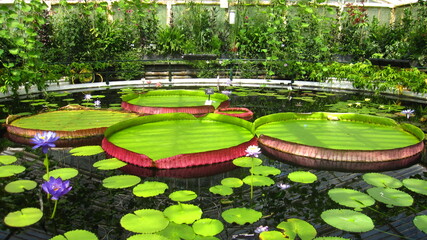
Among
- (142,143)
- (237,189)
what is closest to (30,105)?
(142,143)

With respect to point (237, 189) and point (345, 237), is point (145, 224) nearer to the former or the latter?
point (237, 189)

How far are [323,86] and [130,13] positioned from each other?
8045 mm

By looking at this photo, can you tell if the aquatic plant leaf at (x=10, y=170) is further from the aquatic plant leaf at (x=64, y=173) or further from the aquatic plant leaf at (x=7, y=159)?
the aquatic plant leaf at (x=64, y=173)

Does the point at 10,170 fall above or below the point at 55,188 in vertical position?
below

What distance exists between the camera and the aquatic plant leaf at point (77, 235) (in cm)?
179

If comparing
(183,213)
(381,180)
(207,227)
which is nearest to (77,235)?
(183,213)

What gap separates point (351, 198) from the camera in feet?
7.80

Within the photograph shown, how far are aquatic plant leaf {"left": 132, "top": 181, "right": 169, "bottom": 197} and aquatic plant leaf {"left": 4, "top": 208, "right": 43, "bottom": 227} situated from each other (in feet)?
2.10

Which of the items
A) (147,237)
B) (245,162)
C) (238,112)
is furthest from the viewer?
(238,112)

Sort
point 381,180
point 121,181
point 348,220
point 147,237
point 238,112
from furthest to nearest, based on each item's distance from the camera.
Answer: point 238,112
point 381,180
point 121,181
point 348,220
point 147,237

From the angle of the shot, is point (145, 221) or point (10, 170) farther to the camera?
point (10, 170)

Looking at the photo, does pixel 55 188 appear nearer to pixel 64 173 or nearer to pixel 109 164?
pixel 64 173

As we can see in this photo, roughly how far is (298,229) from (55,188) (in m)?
1.52

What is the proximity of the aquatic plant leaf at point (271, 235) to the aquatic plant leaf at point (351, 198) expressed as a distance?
670mm
